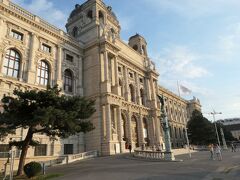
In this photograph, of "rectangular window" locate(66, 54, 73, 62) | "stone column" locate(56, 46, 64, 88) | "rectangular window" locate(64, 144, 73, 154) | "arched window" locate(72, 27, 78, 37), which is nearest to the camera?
"rectangular window" locate(64, 144, 73, 154)

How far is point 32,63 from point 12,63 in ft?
8.62

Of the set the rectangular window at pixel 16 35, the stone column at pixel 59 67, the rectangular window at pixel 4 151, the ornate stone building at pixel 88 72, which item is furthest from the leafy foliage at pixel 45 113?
the rectangular window at pixel 16 35

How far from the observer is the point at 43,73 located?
3234cm

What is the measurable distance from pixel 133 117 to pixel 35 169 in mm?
31440

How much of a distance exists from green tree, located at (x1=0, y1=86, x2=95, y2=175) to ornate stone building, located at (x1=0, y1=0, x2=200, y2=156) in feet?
30.7

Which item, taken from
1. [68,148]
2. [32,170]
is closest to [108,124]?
[68,148]

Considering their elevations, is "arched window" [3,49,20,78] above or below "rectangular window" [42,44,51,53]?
below

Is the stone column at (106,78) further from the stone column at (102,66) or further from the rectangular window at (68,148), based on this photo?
the rectangular window at (68,148)

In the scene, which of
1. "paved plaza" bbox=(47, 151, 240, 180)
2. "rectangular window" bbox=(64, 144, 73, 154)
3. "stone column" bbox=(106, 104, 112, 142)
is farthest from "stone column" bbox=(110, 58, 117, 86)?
"paved plaza" bbox=(47, 151, 240, 180)

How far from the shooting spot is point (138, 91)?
161 feet

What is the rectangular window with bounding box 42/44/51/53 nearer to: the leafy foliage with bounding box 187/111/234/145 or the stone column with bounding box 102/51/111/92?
the stone column with bounding box 102/51/111/92

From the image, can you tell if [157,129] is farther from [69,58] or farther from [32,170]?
[32,170]

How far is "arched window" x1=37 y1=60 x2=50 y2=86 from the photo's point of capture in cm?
3166

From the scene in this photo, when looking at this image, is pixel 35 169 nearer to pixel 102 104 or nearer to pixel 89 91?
pixel 102 104
